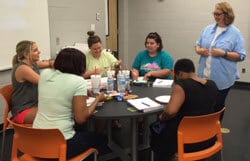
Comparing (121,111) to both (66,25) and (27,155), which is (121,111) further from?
(66,25)

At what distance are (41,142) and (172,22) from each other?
4.87 meters

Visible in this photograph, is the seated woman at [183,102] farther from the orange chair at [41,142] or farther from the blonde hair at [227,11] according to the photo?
the blonde hair at [227,11]

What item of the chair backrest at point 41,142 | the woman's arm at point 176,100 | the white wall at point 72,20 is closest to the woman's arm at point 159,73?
the woman's arm at point 176,100

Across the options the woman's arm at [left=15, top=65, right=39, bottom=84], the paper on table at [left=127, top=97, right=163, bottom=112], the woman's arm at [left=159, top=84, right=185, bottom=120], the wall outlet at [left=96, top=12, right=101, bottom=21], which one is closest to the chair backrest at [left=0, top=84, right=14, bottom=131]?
the woman's arm at [left=15, top=65, right=39, bottom=84]

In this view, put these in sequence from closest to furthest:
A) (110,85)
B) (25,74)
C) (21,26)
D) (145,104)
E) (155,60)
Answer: (145,104)
(25,74)
(110,85)
(155,60)
(21,26)

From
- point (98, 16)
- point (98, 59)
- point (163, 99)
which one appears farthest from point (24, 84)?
point (98, 16)

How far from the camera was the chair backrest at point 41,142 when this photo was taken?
1.72 meters

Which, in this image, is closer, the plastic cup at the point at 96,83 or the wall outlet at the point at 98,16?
the plastic cup at the point at 96,83

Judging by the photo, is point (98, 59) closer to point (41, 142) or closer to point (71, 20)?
point (71, 20)

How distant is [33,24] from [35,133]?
232 centimetres

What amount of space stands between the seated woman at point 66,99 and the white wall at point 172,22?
4.24 m

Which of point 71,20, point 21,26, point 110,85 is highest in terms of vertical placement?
point 71,20

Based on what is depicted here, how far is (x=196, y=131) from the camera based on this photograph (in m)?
1.96

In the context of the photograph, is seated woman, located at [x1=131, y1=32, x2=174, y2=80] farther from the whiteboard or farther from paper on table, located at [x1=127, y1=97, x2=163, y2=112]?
the whiteboard
